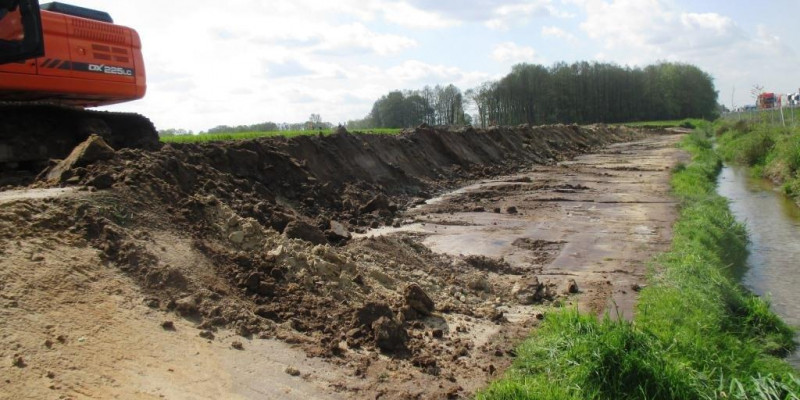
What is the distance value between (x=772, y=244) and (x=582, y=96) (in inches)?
3242

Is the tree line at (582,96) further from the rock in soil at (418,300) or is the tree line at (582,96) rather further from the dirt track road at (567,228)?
the rock in soil at (418,300)

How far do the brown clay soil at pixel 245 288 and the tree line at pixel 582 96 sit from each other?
6003cm

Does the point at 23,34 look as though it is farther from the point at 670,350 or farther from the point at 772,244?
the point at 772,244

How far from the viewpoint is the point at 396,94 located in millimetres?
63969

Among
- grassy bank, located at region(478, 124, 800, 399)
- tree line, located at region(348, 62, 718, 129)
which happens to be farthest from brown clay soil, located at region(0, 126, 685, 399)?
tree line, located at region(348, 62, 718, 129)

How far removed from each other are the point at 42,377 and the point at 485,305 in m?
Answer: 4.78

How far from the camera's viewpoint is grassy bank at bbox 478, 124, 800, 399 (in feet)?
16.2

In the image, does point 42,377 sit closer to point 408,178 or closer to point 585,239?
point 585,239

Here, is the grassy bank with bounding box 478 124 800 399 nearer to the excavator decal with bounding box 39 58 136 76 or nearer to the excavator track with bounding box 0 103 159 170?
the excavator track with bounding box 0 103 159 170

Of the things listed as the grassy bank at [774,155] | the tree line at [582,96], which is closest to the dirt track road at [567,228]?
the grassy bank at [774,155]

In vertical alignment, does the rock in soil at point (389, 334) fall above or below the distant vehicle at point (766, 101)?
below

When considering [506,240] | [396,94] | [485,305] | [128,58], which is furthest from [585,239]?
[396,94]

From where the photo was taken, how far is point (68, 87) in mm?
9203

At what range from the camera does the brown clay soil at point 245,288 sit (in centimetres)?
459
